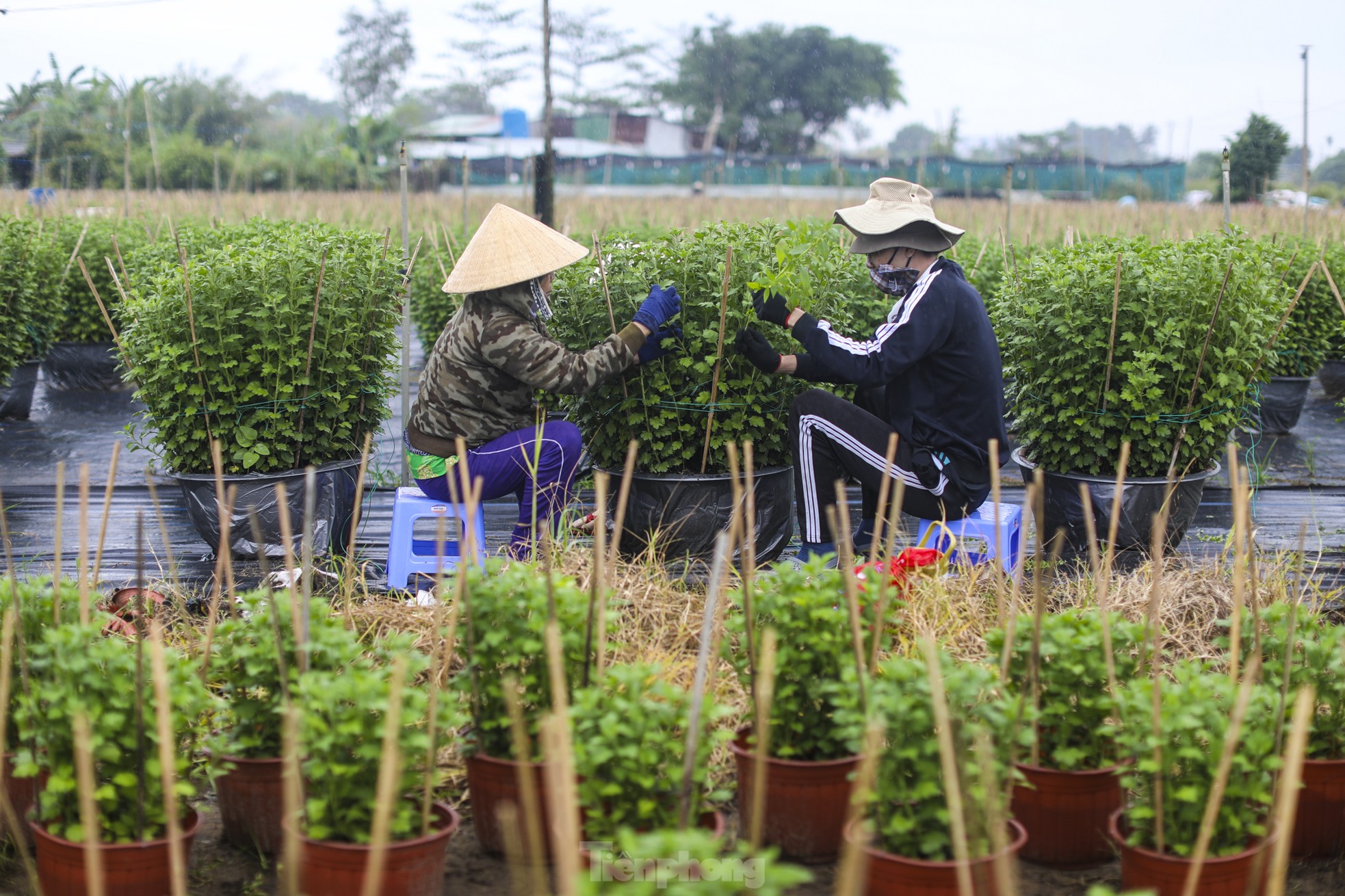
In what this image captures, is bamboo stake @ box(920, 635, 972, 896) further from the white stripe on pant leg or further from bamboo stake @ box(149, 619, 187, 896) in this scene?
the white stripe on pant leg

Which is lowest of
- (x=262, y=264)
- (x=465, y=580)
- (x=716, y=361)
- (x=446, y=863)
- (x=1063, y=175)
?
(x=446, y=863)

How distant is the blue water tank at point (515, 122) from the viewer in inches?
1240

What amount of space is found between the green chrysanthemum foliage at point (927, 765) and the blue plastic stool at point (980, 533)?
172cm

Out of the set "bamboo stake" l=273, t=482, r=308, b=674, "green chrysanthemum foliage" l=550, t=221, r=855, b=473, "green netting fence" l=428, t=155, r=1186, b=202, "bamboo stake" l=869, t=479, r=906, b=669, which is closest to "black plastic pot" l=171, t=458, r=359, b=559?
"green chrysanthemum foliage" l=550, t=221, r=855, b=473

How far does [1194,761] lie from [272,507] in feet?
11.5

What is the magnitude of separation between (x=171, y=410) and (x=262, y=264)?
0.71 metres

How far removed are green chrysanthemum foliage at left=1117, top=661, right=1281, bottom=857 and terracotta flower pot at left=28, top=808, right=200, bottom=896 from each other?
1.92 metres

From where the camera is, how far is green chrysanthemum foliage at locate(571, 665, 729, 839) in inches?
83.1

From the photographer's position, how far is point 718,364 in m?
4.18

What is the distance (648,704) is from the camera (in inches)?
85.7

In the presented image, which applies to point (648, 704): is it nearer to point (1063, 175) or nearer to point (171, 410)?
point (171, 410)

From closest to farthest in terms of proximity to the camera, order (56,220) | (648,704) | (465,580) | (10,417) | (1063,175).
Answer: (648,704) < (465,580) < (10,417) < (56,220) < (1063,175)

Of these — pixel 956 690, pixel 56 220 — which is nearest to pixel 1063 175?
pixel 56 220

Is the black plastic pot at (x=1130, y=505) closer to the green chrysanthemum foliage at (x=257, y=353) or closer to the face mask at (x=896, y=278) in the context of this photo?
the face mask at (x=896, y=278)
